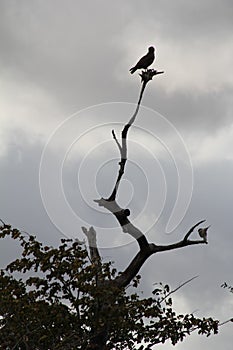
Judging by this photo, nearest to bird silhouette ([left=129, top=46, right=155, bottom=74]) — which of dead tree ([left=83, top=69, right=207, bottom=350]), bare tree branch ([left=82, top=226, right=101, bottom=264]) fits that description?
dead tree ([left=83, top=69, right=207, bottom=350])

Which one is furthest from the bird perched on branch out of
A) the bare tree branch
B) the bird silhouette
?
the bird silhouette

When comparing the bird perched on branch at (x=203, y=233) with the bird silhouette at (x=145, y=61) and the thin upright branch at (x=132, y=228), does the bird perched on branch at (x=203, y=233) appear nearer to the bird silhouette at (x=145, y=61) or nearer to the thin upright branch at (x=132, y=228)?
the thin upright branch at (x=132, y=228)

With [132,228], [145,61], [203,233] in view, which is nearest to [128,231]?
[132,228]

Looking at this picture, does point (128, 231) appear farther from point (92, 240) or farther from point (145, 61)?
point (145, 61)

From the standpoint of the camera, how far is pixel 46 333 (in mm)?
16719

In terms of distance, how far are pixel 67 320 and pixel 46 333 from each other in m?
0.62

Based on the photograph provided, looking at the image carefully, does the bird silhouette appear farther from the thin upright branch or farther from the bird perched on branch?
the bird perched on branch

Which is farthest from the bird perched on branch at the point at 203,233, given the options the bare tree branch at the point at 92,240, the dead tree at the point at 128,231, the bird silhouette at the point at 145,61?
the bird silhouette at the point at 145,61

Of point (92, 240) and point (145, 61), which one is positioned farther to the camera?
point (92, 240)

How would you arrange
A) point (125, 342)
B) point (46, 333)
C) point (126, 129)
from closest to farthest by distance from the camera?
point (46, 333) < point (125, 342) < point (126, 129)

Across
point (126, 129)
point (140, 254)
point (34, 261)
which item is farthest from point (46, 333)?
point (126, 129)

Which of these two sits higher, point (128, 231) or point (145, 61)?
point (145, 61)

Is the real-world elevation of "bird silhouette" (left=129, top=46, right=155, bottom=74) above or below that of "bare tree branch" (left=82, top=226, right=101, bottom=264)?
above

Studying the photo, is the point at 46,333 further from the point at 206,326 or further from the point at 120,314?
the point at 206,326
